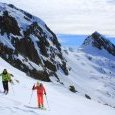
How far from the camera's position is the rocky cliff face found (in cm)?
11668

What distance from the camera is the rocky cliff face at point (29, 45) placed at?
4594 inches

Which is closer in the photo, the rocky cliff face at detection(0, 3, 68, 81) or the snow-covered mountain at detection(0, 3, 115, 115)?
the rocky cliff face at detection(0, 3, 68, 81)

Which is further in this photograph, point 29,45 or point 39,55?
point 39,55

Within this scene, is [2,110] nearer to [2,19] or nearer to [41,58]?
[2,19]

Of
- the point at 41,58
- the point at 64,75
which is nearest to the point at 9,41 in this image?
the point at 41,58

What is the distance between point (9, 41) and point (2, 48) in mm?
10645

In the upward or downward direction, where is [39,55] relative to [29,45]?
downward

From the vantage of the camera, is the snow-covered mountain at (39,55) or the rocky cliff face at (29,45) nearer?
the rocky cliff face at (29,45)

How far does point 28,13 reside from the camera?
549ft

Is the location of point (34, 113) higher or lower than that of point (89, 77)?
higher

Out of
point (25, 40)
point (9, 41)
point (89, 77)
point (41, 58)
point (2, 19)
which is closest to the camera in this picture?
point (9, 41)

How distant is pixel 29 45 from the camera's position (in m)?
142

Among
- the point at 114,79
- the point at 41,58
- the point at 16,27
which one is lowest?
the point at 114,79

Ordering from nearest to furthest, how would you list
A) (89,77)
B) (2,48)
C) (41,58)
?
1. (2,48)
2. (41,58)
3. (89,77)
